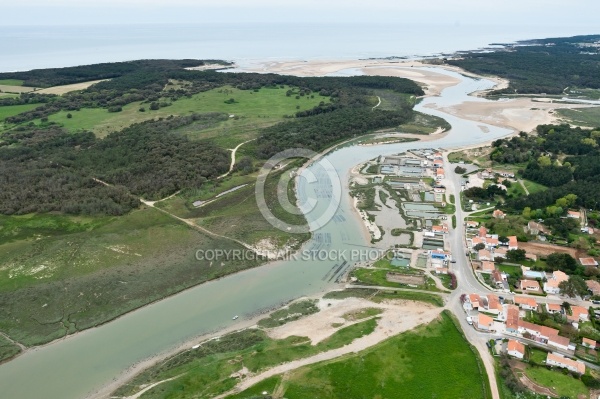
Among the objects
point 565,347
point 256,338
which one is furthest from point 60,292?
point 565,347

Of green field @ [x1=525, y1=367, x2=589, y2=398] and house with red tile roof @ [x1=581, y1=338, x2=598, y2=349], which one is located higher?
house with red tile roof @ [x1=581, y1=338, x2=598, y2=349]

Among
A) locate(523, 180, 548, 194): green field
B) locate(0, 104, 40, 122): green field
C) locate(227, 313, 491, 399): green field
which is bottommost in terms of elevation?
locate(227, 313, 491, 399): green field

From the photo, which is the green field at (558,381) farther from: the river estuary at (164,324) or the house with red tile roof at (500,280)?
the river estuary at (164,324)

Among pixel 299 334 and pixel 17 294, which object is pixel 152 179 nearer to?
pixel 17 294

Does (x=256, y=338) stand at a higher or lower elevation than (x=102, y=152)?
lower

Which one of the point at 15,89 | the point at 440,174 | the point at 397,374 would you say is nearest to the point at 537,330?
the point at 397,374

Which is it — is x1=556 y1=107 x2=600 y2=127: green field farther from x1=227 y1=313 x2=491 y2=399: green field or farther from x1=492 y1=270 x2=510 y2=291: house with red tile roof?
x1=227 y1=313 x2=491 y2=399: green field

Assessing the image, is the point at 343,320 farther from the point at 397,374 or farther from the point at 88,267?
the point at 88,267

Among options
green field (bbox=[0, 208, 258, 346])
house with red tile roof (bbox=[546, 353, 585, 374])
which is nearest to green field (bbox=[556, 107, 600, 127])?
house with red tile roof (bbox=[546, 353, 585, 374])
